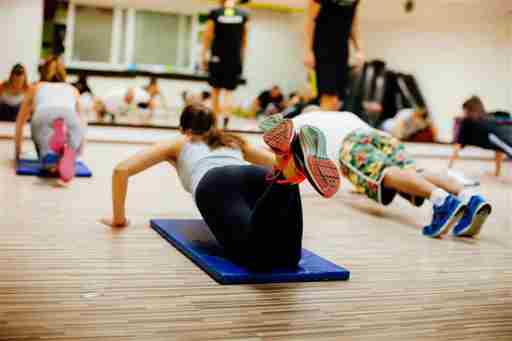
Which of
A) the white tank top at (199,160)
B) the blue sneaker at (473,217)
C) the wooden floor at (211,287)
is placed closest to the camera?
the wooden floor at (211,287)

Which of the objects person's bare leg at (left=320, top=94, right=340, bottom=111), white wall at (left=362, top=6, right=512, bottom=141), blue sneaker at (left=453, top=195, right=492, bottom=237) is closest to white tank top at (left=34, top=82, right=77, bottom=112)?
person's bare leg at (left=320, top=94, right=340, bottom=111)

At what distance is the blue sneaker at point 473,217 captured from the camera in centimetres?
316

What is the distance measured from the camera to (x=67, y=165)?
12.9ft

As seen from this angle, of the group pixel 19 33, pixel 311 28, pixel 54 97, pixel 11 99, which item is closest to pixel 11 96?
pixel 11 99

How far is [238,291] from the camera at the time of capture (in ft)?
7.01

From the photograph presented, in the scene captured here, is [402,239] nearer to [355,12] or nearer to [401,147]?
[401,147]

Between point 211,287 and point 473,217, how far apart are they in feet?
5.26

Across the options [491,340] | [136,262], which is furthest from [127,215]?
[491,340]

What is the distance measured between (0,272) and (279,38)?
989 centimetres

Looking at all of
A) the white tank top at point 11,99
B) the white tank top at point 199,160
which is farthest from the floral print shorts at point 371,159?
the white tank top at point 11,99

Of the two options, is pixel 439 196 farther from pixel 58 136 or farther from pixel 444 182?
pixel 58 136

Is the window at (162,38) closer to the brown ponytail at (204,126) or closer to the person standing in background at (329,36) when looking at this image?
the person standing in background at (329,36)

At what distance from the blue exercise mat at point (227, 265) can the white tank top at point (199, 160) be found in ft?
0.63

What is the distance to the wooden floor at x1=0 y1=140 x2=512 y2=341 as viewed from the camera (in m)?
1.77
